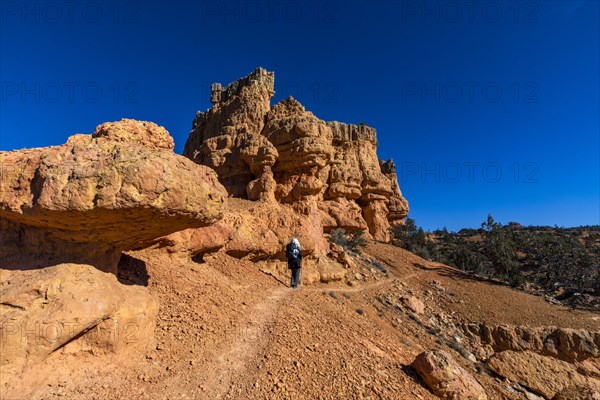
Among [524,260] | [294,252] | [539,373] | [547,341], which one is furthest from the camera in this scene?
[524,260]

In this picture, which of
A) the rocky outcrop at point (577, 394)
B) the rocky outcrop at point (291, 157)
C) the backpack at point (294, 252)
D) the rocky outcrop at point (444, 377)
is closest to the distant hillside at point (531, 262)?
the rocky outcrop at point (291, 157)

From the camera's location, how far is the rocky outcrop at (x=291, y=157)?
16.8 meters

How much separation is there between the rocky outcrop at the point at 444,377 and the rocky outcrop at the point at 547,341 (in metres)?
9.47

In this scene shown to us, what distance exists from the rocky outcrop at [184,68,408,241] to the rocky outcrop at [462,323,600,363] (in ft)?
38.4

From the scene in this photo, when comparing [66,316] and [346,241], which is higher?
[346,241]

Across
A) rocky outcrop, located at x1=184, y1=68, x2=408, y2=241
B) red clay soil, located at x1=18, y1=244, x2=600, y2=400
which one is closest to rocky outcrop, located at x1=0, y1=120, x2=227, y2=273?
red clay soil, located at x1=18, y1=244, x2=600, y2=400

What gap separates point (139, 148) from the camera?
17.2 feet

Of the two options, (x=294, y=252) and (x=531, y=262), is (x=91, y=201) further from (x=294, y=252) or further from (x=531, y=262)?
(x=531, y=262)

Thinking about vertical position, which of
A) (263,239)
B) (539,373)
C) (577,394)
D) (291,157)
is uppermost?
(291,157)

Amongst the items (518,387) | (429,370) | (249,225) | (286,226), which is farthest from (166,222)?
(518,387)

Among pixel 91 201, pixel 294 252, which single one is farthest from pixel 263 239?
pixel 91 201

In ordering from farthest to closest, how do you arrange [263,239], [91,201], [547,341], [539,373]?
[547,341], [263,239], [539,373], [91,201]

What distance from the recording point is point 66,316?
4.27m

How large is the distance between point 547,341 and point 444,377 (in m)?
11.2
